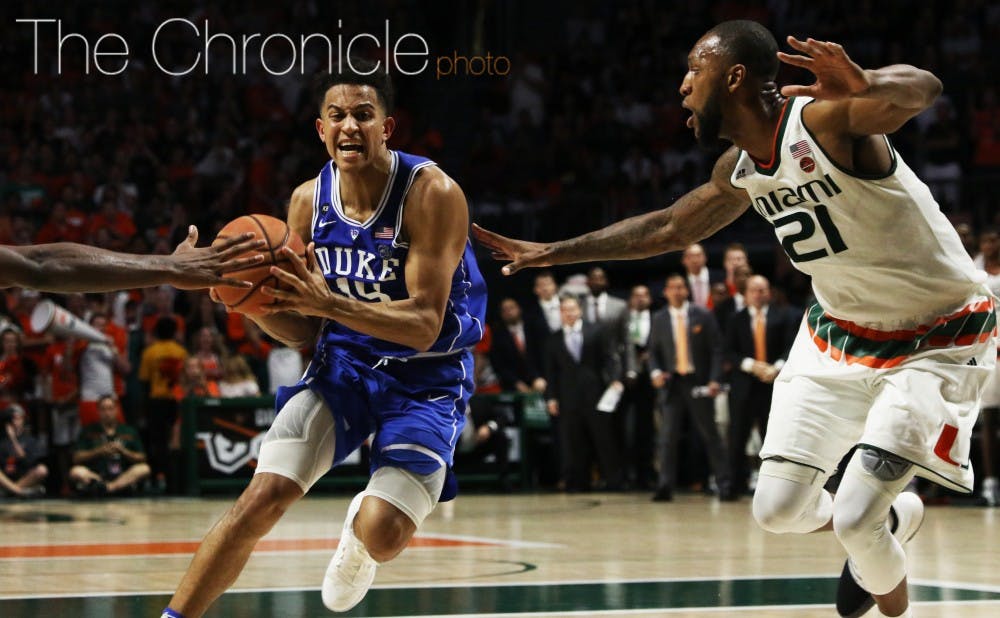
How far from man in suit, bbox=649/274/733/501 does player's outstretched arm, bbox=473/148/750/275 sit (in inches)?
272

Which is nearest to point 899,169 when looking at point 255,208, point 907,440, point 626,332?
point 907,440

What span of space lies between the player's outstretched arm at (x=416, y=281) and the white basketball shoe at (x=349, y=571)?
0.71 metres

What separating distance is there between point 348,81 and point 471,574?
2897mm

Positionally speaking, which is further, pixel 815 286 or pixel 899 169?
pixel 815 286

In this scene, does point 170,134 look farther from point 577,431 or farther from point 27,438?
point 577,431

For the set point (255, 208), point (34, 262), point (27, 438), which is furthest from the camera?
point (255, 208)

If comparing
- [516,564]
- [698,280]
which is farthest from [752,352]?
[516,564]

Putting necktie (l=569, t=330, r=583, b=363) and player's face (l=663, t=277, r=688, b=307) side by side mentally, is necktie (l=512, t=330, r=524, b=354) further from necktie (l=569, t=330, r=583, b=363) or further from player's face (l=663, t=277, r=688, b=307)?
player's face (l=663, t=277, r=688, b=307)

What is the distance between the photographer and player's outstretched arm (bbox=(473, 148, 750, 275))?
5480 millimetres

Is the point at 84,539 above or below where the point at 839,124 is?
below

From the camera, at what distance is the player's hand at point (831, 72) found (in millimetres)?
4277

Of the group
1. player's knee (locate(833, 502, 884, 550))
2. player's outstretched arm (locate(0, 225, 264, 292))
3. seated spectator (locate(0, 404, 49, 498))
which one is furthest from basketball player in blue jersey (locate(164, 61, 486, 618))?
seated spectator (locate(0, 404, 49, 498))

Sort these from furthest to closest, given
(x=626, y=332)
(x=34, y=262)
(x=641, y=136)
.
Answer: (x=641, y=136)
(x=626, y=332)
(x=34, y=262)

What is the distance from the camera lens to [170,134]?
54.1ft
